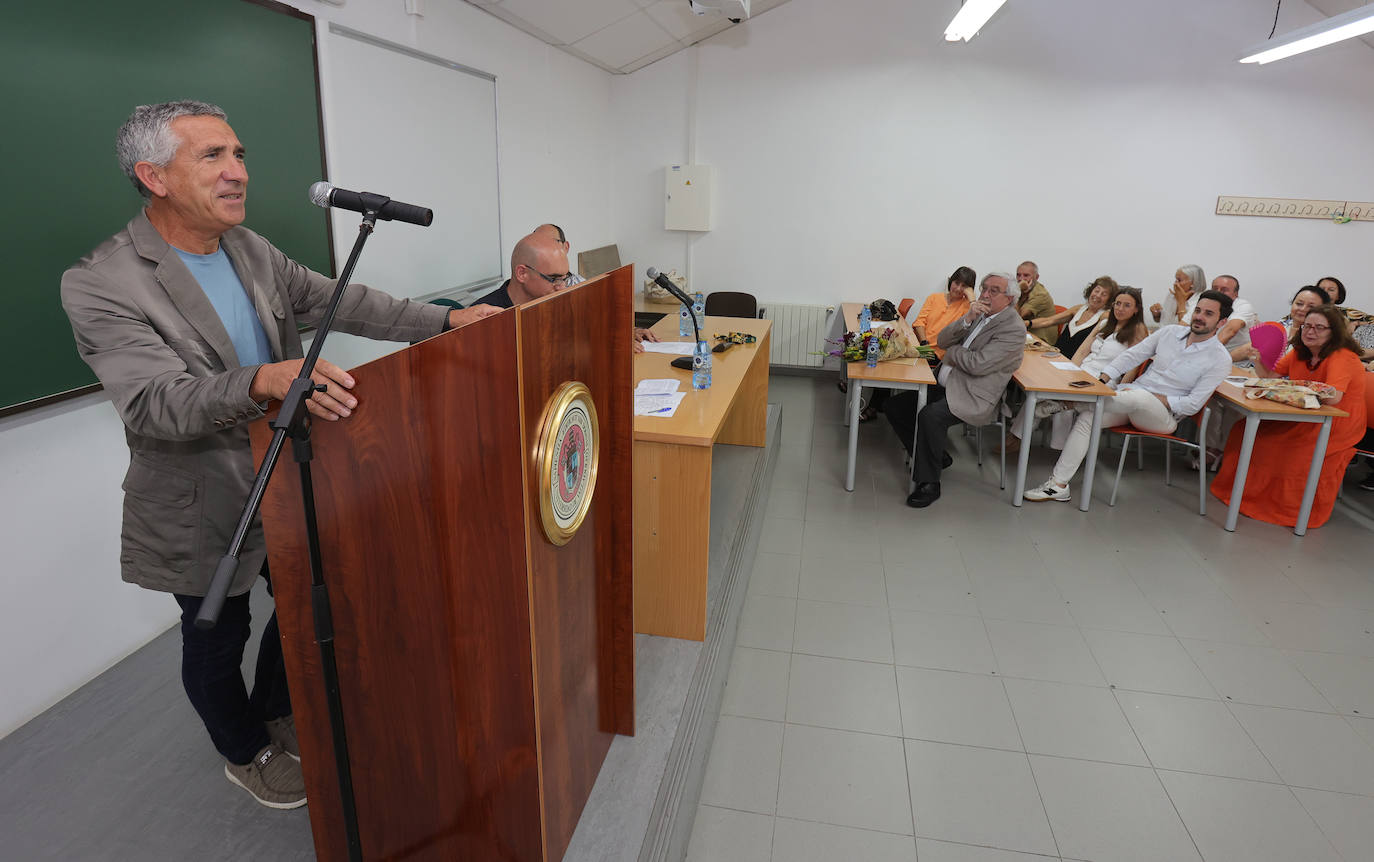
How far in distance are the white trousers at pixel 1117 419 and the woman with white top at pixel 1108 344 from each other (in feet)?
0.53

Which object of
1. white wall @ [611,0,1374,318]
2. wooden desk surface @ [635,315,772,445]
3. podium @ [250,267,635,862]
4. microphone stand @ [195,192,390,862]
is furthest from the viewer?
white wall @ [611,0,1374,318]

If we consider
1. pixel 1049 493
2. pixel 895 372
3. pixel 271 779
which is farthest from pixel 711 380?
pixel 1049 493

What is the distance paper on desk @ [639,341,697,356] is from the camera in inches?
151

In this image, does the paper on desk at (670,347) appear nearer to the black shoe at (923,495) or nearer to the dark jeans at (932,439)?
the dark jeans at (932,439)

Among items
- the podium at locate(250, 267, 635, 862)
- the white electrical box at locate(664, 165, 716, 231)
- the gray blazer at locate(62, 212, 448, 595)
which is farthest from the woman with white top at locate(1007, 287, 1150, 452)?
the gray blazer at locate(62, 212, 448, 595)

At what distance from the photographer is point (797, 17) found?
6375 mm

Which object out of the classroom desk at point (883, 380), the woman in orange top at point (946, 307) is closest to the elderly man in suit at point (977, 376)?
the classroom desk at point (883, 380)

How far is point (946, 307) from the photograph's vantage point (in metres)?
5.91

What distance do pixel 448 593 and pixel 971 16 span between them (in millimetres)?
5321

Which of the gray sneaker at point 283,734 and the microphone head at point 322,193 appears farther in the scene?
the gray sneaker at point 283,734

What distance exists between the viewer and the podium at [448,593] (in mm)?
1186

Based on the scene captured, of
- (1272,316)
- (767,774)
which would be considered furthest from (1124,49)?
(767,774)

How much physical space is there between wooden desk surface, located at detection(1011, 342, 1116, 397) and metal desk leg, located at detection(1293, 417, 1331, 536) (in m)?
0.97

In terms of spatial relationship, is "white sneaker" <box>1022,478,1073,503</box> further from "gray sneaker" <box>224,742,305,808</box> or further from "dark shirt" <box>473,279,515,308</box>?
"gray sneaker" <box>224,742,305,808</box>
